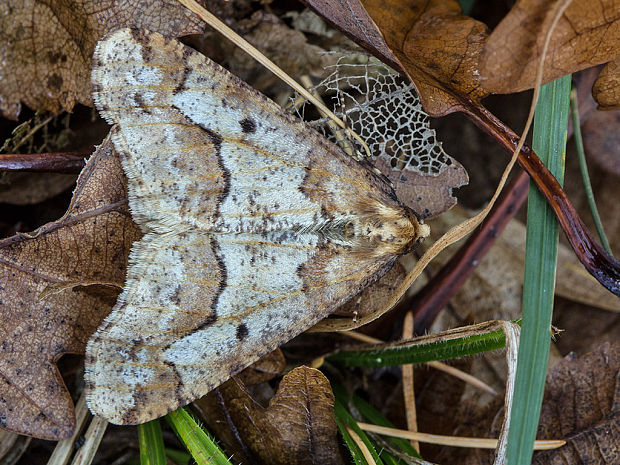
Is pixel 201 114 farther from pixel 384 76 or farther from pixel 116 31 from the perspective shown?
pixel 384 76

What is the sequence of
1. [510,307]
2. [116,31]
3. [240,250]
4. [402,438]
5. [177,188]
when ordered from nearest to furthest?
[116,31] < [177,188] < [240,250] < [402,438] < [510,307]

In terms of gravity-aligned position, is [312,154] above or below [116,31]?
below

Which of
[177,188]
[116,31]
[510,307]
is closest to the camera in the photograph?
[116,31]

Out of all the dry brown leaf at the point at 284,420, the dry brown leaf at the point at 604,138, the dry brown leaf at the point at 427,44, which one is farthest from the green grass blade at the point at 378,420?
the dry brown leaf at the point at 604,138

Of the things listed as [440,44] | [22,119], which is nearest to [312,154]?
[440,44]

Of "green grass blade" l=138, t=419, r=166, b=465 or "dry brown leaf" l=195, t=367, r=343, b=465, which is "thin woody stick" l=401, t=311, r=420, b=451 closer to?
"dry brown leaf" l=195, t=367, r=343, b=465

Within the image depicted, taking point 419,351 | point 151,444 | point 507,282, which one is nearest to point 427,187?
point 419,351

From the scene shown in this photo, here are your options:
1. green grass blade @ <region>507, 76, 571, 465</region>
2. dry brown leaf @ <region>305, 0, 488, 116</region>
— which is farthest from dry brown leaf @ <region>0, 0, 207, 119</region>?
green grass blade @ <region>507, 76, 571, 465</region>
